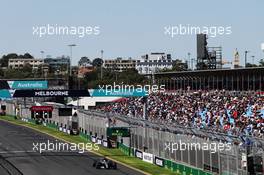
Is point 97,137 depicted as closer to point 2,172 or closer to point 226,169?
point 2,172

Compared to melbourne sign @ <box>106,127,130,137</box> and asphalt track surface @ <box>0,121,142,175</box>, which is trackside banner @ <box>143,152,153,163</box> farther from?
melbourne sign @ <box>106,127,130,137</box>

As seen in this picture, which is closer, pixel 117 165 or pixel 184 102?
pixel 117 165

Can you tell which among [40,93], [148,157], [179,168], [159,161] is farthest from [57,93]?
[179,168]

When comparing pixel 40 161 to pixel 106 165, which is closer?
pixel 106 165

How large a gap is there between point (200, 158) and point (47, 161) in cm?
1716

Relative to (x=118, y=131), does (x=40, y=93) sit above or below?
above

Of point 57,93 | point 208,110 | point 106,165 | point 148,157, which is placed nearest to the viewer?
point 106,165

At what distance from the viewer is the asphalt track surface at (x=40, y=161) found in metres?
38.7

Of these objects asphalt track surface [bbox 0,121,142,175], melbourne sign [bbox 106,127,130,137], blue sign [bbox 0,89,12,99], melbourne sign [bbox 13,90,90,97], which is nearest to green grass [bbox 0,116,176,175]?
asphalt track surface [bbox 0,121,142,175]

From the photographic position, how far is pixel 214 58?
77.1 meters

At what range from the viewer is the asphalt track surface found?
38.7 m

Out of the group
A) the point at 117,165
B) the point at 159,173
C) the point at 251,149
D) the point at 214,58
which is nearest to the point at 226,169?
the point at 251,149

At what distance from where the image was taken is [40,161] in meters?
45.2

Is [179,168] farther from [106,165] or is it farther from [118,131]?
[118,131]
